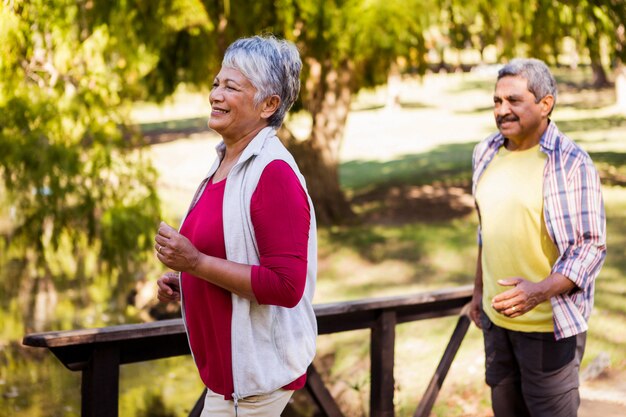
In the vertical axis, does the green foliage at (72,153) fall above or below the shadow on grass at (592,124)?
above

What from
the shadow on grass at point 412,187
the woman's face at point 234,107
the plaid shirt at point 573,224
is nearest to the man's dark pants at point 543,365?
the plaid shirt at point 573,224

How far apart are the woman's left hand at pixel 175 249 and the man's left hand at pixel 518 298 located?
1233mm

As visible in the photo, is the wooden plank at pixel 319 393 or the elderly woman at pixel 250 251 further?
the wooden plank at pixel 319 393

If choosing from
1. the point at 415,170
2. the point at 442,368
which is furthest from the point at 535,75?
the point at 415,170

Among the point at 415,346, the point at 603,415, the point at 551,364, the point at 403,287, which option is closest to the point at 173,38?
the point at 403,287

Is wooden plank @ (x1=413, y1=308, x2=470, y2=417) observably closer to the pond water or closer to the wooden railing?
the wooden railing

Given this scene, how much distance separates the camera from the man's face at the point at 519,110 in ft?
10.8

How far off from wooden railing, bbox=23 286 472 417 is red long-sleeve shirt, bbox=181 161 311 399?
73 cm

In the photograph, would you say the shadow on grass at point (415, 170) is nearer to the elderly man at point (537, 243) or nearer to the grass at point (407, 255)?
the grass at point (407, 255)

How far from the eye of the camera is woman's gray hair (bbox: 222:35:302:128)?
235 cm

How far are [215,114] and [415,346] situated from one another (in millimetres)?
6016

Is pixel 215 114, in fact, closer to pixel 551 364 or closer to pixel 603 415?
pixel 551 364

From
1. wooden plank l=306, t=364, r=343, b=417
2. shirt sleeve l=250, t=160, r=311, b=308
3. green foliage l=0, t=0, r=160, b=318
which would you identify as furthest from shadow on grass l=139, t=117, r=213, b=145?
shirt sleeve l=250, t=160, r=311, b=308

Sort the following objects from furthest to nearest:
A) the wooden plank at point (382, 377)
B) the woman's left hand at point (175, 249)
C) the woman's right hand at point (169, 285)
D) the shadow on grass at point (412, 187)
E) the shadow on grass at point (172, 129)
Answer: the shadow on grass at point (172, 129), the shadow on grass at point (412, 187), the wooden plank at point (382, 377), the woman's right hand at point (169, 285), the woman's left hand at point (175, 249)
